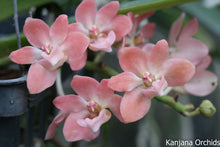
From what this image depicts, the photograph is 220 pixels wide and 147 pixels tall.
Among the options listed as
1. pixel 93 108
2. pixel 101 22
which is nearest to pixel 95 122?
pixel 93 108

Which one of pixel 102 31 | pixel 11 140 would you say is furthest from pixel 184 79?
pixel 11 140

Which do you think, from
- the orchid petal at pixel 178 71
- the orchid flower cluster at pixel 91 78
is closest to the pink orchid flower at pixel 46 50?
the orchid flower cluster at pixel 91 78

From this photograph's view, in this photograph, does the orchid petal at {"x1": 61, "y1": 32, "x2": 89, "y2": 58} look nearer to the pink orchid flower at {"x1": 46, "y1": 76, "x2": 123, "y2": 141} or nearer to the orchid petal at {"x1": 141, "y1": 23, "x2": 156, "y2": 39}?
the pink orchid flower at {"x1": 46, "y1": 76, "x2": 123, "y2": 141}

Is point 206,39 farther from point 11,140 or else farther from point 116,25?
point 11,140

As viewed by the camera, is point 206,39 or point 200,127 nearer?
point 206,39

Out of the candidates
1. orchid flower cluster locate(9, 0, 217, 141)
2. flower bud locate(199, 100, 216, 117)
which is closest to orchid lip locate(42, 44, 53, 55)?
orchid flower cluster locate(9, 0, 217, 141)

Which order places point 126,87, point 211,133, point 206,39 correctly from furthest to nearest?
1. point 211,133
2. point 206,39
3. point 126,87
